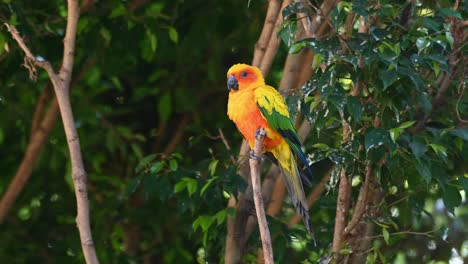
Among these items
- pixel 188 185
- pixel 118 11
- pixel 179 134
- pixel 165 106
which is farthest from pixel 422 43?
pixel 179 134

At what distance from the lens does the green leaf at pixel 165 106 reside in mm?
6172

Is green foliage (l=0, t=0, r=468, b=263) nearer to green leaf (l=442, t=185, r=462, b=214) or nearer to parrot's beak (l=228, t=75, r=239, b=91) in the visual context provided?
green leaf (l=442, t=185, r=462, b=214)

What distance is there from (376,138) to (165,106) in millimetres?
2480

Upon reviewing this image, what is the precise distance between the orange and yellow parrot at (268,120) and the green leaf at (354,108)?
18.4 inches

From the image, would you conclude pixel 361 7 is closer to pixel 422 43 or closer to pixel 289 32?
pixel 422 43

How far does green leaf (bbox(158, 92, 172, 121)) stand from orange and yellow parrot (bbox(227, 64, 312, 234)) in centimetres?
152

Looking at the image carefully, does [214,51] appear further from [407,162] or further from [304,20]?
[407,162]

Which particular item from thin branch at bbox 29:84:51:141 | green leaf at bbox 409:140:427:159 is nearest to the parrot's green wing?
green leaf at bbox 409:140:427:159

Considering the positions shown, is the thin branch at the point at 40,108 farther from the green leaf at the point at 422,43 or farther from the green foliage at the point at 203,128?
the green leaf at the point at 422,43

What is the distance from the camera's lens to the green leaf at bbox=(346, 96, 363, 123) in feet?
12.8

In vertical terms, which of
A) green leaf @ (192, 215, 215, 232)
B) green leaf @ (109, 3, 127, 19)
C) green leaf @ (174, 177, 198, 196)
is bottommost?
green leaf @ (192, 215, 215, 232)

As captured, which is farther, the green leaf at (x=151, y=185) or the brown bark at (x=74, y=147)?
the green leaf at (x=151, y=185)

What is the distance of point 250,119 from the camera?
450 centimetres

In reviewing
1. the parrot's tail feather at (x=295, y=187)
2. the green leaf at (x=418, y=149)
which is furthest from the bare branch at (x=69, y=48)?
the green leaf at (x=418, y=149)
